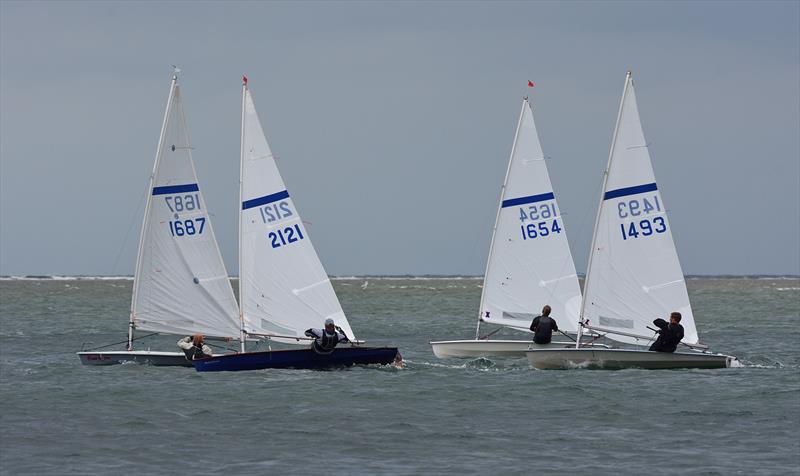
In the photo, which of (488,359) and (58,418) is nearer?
(58,418)

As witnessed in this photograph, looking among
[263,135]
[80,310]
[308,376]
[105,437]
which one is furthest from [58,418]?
[80,310]

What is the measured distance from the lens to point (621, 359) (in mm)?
29750

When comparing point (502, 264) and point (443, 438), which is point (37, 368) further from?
point (443, 438)


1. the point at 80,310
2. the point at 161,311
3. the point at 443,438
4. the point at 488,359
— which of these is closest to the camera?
the point at 443,438

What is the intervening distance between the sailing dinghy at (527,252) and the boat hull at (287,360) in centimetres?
612

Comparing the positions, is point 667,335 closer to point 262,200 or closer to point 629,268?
point 629,268

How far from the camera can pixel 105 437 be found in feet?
70.2

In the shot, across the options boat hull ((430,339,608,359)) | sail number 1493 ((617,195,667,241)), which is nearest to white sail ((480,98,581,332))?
boat hull ((430,339,608,359))

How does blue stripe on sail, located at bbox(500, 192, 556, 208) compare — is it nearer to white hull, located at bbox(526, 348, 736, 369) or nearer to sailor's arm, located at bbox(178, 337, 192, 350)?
white hull, located at bbox(526, 348, 736, 369)

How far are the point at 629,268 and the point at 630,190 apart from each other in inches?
72.8

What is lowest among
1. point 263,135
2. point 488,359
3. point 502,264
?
point 488,359

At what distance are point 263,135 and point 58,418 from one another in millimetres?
8984

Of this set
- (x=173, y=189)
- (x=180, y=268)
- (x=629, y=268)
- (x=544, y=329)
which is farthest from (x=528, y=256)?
(x=173, y=189)

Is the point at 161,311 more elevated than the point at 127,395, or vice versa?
the point at 161,311
